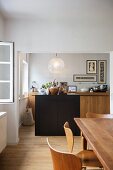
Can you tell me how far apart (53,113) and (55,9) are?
7.87 ft

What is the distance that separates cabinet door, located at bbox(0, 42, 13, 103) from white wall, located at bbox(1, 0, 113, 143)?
0.51 feet

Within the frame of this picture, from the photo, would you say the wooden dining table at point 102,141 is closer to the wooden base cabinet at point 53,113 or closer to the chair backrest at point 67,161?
the chair backrest at point 67,161

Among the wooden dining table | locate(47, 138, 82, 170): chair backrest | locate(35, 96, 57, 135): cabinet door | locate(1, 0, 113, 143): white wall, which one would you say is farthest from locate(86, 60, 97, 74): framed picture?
locate(47, 138, 82, 170): chair backrest

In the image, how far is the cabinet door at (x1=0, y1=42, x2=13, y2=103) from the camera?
14.1ft

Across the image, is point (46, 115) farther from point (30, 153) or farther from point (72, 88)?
point (72, 88)

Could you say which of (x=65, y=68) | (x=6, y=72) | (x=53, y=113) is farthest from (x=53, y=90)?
(x=65, y=68)

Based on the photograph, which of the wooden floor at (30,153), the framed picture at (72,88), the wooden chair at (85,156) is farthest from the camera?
the framed picture at (72,88)

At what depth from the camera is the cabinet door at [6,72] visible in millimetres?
4309

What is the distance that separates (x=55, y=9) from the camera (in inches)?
149

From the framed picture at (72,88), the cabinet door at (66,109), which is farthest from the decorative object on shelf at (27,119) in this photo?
the framed picture at (72,88)

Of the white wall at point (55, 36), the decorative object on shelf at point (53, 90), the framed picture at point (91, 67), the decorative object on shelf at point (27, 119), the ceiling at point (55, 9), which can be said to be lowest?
→ the decorative object on shelf at point (27, 119)

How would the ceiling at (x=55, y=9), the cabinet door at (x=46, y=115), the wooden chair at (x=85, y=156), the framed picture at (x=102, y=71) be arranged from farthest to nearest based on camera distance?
the framed picture at (x=102, y=71) < the cabinet door at (x=46, y=115) < the ceiling at (x=55, y=9) < the wooden chair at (x=85, y=156)

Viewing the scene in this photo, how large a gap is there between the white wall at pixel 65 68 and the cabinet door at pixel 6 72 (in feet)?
10.7

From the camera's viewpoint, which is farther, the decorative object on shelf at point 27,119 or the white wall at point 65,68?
the white wall at point 65,68
